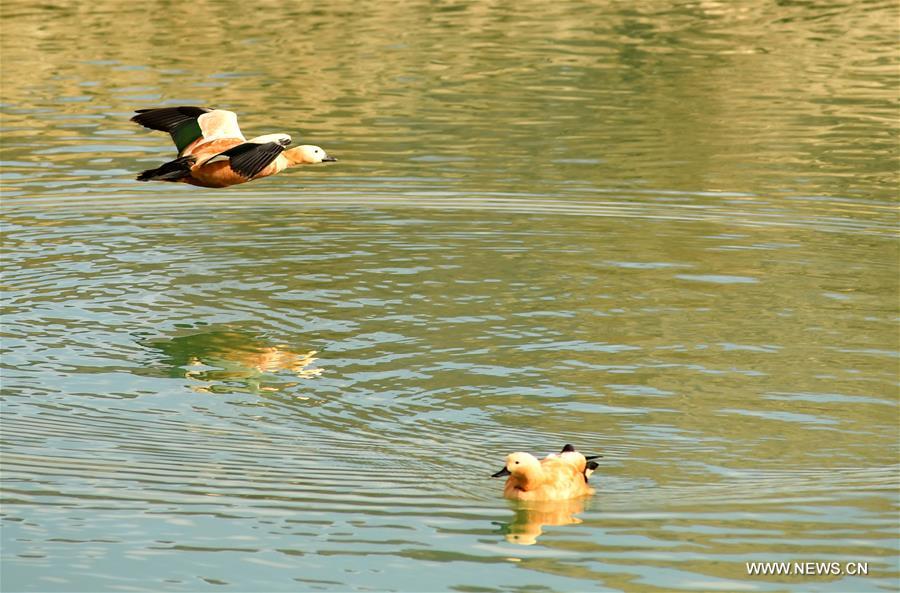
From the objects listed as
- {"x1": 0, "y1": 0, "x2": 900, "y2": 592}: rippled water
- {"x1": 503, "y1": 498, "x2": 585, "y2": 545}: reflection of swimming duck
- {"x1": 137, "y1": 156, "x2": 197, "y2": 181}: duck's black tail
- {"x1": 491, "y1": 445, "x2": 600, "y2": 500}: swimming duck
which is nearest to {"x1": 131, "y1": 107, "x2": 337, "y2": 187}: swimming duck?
{"x1": 137, "y1": 156, "x2": 197, "y2": 181}: duck's black tail

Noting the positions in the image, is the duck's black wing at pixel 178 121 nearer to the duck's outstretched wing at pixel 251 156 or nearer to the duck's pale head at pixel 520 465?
the duck's outstretched wing at pixel 251 156

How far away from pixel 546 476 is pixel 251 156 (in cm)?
650

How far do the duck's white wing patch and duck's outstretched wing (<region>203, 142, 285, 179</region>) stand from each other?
81cm

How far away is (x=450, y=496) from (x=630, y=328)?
18.5 feet

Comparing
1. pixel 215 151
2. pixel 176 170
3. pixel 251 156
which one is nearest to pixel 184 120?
pixel 215 151

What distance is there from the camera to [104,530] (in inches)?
494

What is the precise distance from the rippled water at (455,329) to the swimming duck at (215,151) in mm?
1708

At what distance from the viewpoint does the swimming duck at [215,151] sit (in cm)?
1770

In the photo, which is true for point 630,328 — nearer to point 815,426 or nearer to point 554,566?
point 815,426

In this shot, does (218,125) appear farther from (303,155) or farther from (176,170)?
Result: (303,155)

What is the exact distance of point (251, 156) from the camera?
1772 cm

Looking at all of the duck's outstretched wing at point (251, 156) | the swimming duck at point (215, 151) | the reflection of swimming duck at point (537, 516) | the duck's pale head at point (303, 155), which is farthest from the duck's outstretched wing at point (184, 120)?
the reflection of swimming duck at point (537, 516)

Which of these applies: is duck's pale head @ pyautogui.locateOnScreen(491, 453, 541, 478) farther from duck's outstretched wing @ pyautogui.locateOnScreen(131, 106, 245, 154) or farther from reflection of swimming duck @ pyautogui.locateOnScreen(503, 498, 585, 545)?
duck's outstretched wing @ pyautogui.locateOnScreen(131, 106, 245, 154)

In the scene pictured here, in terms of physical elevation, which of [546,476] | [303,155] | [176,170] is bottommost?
[546,476]
